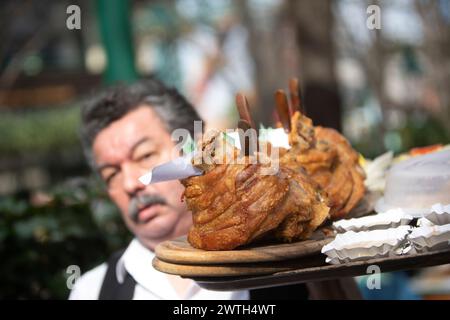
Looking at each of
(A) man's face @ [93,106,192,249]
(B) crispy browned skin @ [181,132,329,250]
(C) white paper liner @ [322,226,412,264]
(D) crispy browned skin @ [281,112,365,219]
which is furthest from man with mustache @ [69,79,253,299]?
(C) white paper liner @ [322,226,412,264]

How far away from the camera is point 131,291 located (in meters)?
2.98

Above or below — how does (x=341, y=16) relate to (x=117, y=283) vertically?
above

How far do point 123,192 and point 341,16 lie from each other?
15.2 m

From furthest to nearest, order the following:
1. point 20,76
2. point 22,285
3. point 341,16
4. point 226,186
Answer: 1. point 20,76
2. point 341,16
3. point 22,285
4. point 226,186

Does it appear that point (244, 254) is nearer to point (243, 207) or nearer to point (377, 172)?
→ point (243, 207)

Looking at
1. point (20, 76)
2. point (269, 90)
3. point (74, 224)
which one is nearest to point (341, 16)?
point (269, 90)

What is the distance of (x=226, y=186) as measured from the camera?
6.79ft

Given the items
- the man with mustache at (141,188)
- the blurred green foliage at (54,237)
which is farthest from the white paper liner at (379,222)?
the blurred green foliage at (54,237)

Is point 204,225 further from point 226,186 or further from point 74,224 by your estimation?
point 74,224

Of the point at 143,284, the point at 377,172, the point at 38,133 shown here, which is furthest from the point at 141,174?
the point at 38,133

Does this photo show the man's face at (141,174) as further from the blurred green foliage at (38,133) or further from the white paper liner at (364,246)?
the blurred green foliage at (38,133)

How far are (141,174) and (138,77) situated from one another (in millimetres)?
3769

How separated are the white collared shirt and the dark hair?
1.88 ft

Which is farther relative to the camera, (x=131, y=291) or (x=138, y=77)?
(x=138, y=77)
